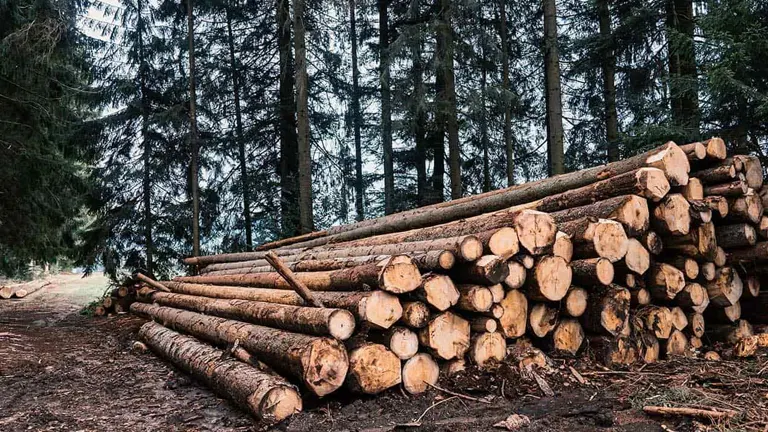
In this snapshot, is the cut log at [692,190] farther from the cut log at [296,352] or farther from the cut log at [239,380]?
the cut log at [239,380]

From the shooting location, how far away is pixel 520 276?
4.30 metres

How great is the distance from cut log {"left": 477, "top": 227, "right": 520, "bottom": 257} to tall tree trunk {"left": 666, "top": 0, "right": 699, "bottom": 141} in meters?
5.99

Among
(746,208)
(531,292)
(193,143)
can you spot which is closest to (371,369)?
(531,292)

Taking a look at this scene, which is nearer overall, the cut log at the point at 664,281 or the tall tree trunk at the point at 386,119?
the cut log at the point at 664,281

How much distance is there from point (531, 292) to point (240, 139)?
13.9 m

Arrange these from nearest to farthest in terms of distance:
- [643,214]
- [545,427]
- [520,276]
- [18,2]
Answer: [545,427]
[520,276]
[643,214]
[18,2]

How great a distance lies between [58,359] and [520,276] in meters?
6.42

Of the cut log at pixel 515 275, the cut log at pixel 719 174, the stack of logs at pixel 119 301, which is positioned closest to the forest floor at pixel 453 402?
the cut log at pixel 515 275

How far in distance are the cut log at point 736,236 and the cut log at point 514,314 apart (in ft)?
8.60

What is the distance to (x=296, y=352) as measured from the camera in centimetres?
378

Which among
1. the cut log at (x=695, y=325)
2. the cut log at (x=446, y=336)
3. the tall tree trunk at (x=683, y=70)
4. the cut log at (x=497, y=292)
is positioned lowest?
the cut log at (x=695, y=325)

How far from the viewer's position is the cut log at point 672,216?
188 inches

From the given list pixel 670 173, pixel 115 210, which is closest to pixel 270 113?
pixel 115 210

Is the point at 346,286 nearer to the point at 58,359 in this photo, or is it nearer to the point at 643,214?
the point at 643,214
